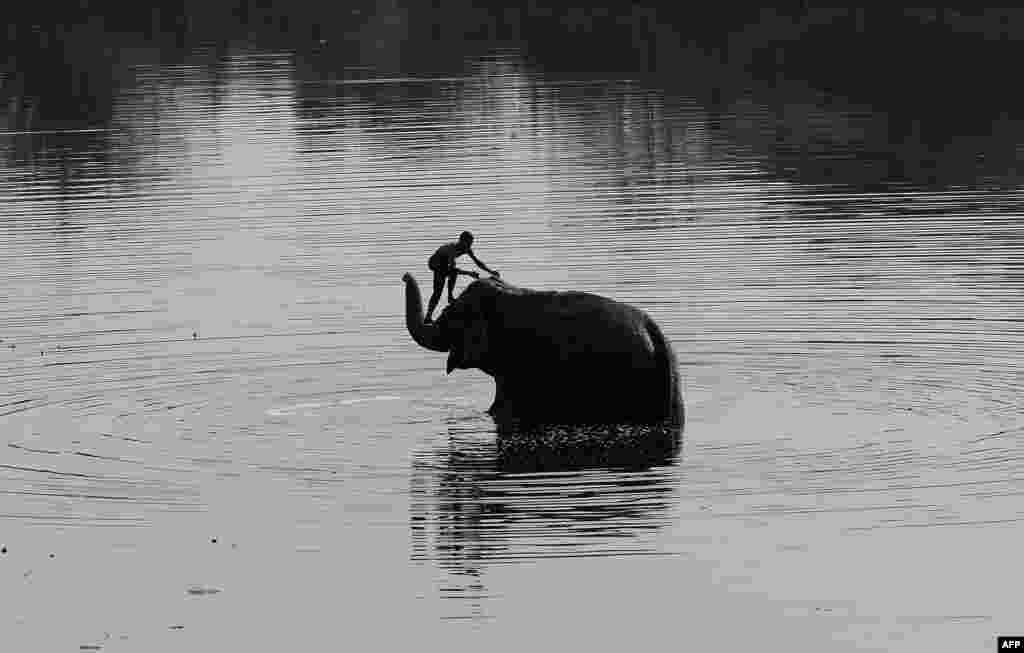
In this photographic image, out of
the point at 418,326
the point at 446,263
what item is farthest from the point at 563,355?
the point at 418,326

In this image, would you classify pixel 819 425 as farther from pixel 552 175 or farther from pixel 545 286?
pixel 552 175

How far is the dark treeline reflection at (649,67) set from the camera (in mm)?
44625

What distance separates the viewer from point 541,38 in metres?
64.7

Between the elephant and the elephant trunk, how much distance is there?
103mm

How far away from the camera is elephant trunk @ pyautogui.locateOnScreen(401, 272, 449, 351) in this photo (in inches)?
925

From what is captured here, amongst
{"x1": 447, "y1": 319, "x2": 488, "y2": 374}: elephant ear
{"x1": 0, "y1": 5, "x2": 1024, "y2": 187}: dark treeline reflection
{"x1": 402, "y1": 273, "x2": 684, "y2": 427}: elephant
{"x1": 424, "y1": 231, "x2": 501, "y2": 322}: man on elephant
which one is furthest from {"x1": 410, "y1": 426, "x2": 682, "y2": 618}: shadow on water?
{"x1": 0, "y1": 5, "x2": 1024, "y2": 187}: dark treeline reflection

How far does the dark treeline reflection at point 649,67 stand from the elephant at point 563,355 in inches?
647

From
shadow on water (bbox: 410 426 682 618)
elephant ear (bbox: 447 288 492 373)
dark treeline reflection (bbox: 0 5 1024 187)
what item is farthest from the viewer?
dark treeline reflection (bbox: 0 5 1024 187)

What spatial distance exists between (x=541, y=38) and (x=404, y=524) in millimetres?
46124

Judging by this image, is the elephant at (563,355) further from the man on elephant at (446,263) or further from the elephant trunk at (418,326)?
the man on elephant at (446,263)

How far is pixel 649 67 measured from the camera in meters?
58.3

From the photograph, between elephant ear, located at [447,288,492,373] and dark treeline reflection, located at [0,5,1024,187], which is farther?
dark treeline reflection, located at [0,5,1024,187]

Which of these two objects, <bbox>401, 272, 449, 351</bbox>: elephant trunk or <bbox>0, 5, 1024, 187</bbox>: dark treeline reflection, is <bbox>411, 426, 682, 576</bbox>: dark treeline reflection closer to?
<bbox>401, 272, 449, 351</bbox>: elephant trunk

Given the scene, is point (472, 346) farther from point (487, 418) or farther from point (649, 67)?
point (649, 67)
